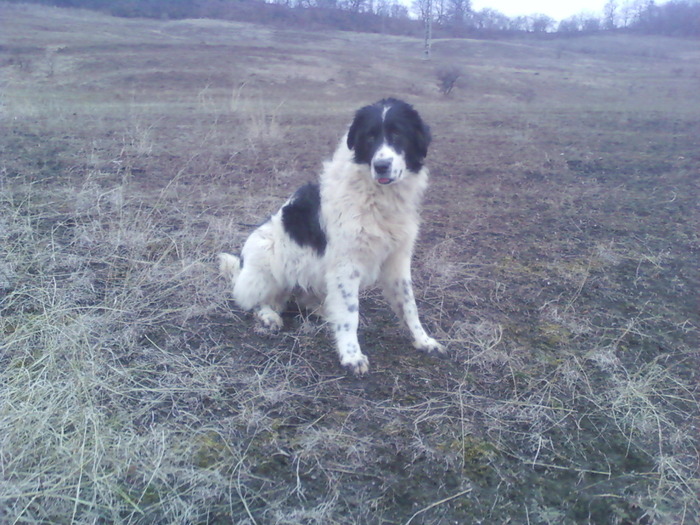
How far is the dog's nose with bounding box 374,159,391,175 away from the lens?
2.80 metres

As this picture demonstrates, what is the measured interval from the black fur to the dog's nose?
104 millimetres

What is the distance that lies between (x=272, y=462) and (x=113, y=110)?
9182mm

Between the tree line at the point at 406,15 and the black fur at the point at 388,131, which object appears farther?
the tree line at the point at 406,15

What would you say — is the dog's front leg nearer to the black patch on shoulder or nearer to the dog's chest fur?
the dog's chest fur

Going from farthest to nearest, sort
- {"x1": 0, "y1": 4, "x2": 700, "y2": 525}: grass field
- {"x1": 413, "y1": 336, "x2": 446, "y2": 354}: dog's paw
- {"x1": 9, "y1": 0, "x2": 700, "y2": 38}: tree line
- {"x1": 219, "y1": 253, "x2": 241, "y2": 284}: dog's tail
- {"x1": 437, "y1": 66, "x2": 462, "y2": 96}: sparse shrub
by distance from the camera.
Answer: {"x1": 9, "y1": 0, "x2": 700, "y2": 38}: tree line → {"x1": 437, "y1": 66, "x2": 462, "y2": 96}: sparse shrub → {"x1": 219, "y1": 253, "x2": 241, "y2": 284}: dog's tail → {"x1": 413, "y1": 336, "x2": 446, "y2": 354}: dog's paw → {"x1": 0, "y1": 4, "x2": 700, "y2": 525}: grass field

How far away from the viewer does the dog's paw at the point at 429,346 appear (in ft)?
9.86

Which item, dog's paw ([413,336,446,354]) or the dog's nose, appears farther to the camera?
dog's paw ([413,336,446,354])

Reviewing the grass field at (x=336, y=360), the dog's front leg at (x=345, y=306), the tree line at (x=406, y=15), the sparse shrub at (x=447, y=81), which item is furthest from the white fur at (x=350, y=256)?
the tree line at (x=406, y=15)

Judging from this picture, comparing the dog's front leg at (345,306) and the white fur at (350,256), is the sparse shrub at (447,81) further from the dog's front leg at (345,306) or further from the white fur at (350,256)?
the dog's front leg at (345,306)

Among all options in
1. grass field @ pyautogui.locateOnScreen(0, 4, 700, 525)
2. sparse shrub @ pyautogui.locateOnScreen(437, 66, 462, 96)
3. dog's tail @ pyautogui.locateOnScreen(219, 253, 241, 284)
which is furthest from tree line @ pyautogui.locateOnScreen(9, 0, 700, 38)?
dog's tail @ pyautogui.locateOnScreen(219, 253, 241, 284)

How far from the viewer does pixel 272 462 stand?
6.99 feet

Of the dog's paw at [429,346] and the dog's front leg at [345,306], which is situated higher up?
the dog's front leg at [345,306]

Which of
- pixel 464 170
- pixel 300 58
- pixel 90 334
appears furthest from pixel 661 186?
pixel 300 58

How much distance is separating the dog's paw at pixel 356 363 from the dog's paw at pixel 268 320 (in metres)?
0.60
